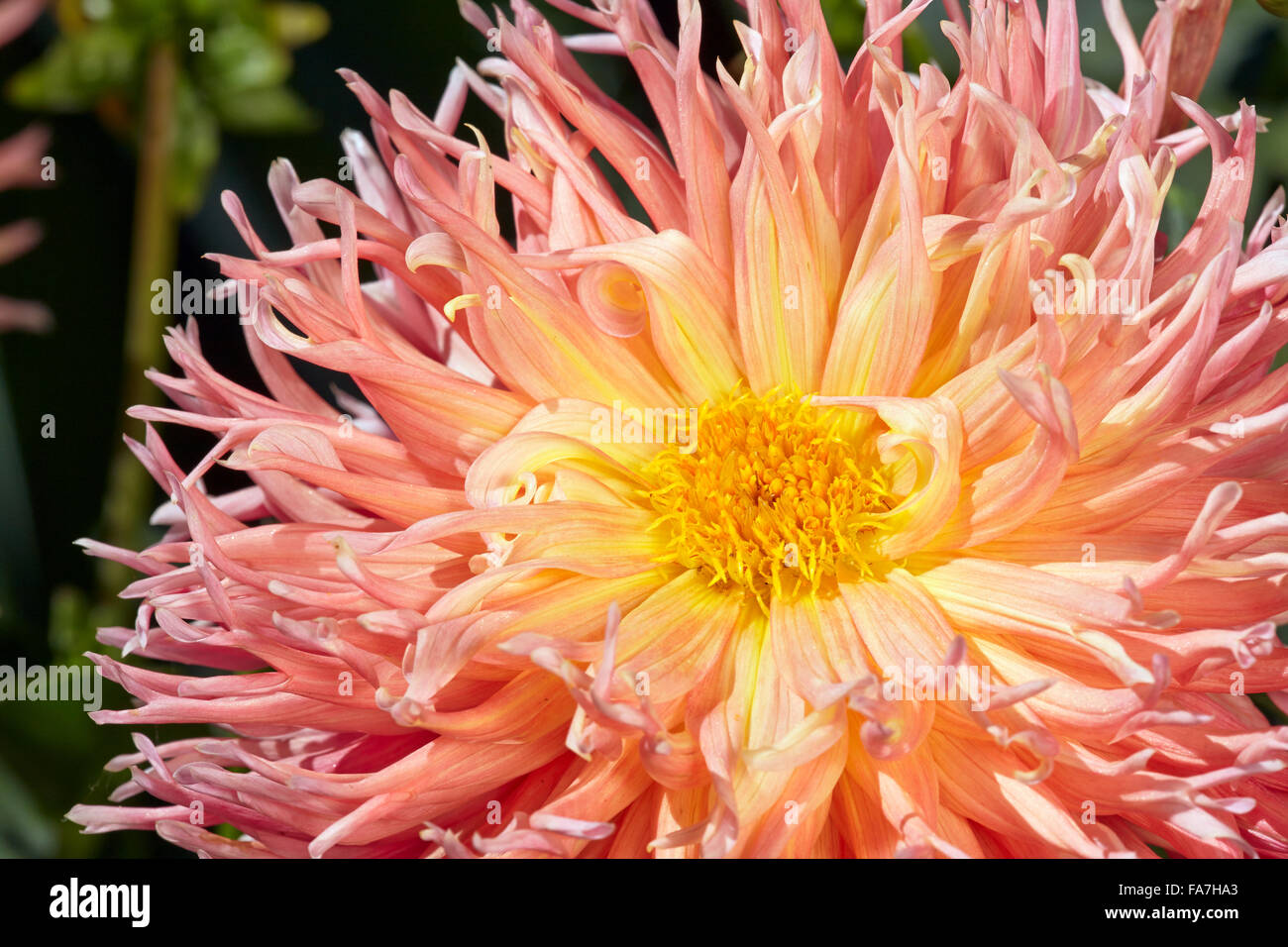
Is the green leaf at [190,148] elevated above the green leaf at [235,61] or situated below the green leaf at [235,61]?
below

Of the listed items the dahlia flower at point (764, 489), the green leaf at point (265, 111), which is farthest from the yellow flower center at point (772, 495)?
the green leaf at point (265, 111)

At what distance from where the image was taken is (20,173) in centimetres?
65

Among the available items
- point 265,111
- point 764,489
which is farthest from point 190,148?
point 764,489

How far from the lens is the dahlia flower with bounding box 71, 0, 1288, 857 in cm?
40

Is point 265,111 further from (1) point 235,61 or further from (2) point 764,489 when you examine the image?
(2) point 764,489

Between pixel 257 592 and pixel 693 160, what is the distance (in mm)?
282

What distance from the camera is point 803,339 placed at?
520 mm

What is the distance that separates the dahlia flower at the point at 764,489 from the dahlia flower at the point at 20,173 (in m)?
0.21

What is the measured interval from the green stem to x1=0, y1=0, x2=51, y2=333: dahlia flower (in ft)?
0.19

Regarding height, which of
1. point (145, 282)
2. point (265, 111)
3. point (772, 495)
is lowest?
point (772, 495)

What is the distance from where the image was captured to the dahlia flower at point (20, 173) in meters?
0.64

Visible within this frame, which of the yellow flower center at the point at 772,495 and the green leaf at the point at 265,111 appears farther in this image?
the green leaf at the point at 265,111

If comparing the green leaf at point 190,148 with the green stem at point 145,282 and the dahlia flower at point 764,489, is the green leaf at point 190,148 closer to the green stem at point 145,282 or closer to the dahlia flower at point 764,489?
the green stem at point 145,282
